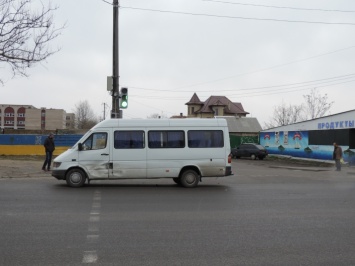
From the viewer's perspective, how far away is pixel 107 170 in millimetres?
13633

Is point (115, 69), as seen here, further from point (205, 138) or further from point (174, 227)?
point (174, 227)

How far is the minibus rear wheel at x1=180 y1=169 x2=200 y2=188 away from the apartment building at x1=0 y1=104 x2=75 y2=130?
3896 inches

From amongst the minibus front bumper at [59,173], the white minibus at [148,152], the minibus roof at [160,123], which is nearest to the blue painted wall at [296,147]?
the minibus roof at [160,123]

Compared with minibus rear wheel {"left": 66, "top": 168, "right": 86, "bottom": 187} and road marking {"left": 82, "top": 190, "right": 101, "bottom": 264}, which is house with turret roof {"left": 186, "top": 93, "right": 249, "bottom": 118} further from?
road marking {"left": 82, "top": 190, "right": 101, "bottom": 264}

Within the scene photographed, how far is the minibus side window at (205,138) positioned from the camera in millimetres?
14000

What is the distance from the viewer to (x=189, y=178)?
1391cm

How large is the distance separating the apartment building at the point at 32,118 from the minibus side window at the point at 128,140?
322ft

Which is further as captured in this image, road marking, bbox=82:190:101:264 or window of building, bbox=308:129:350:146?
window of building, bbox=308:129:350:146

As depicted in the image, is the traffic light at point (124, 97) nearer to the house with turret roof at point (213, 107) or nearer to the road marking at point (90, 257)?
the road marking at point (90, 257)

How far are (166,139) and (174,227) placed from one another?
673 cm

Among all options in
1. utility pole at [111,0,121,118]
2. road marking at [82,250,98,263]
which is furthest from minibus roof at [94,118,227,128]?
road marking at [82,250,98,263]

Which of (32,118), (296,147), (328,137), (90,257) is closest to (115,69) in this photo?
(90,257)

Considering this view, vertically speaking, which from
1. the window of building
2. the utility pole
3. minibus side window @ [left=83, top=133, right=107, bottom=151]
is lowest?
minibus side window @ [left=83, top=133, right=107, bottom=151]

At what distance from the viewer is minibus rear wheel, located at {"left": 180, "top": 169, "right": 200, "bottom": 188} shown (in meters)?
13.9
